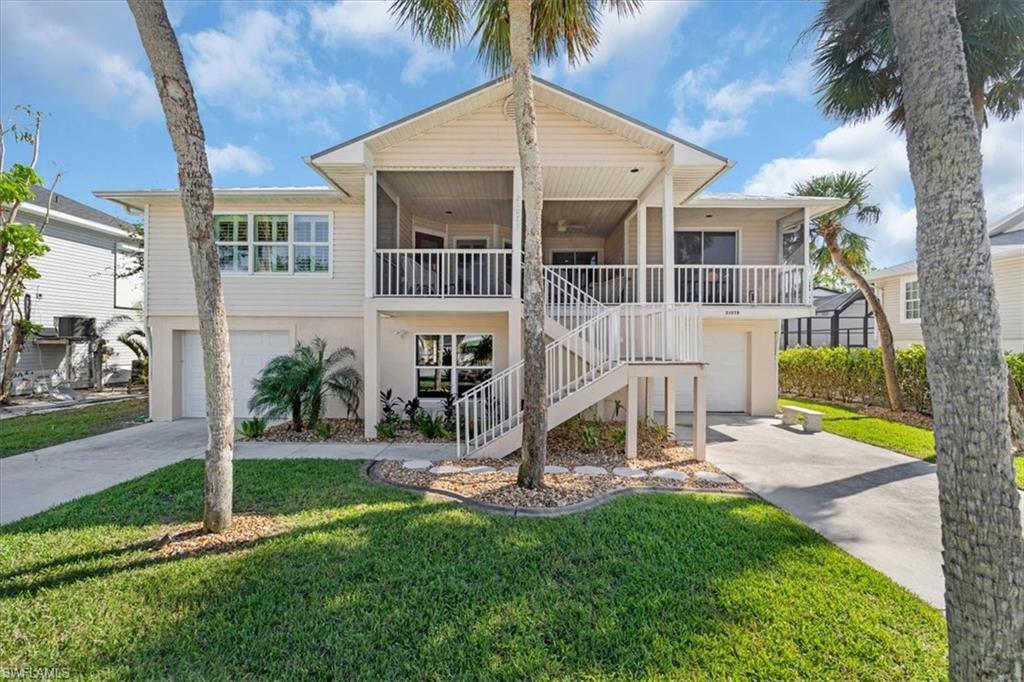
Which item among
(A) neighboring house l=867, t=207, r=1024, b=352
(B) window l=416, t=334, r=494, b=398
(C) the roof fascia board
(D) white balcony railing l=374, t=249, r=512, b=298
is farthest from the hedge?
(C) the roof fascia board

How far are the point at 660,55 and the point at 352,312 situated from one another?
9771 millimetres

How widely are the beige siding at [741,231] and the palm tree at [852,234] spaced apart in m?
1.26

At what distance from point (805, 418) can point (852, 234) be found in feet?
19.9

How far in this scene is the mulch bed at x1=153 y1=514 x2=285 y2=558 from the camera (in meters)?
4.02

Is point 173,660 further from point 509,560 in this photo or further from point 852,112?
point 852,112

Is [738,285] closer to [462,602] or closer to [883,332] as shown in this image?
[883,332]

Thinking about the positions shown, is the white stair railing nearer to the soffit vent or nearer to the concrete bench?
the concrete bench

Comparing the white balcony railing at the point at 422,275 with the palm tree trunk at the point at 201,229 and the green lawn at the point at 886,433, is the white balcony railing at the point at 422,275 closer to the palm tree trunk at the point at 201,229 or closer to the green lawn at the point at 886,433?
the palm tree trunk at the point at 201,229

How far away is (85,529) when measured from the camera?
14.7ft

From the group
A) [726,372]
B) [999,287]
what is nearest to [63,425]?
[726,372]

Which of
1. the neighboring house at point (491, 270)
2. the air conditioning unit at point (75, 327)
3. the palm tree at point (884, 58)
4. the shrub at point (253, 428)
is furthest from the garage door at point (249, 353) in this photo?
the palm tree at point (884, 58)

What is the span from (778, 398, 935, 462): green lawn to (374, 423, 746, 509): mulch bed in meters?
4.03

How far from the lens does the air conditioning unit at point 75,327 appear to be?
1506 centimetres

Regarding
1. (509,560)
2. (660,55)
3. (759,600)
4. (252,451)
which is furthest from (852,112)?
(252,451)
